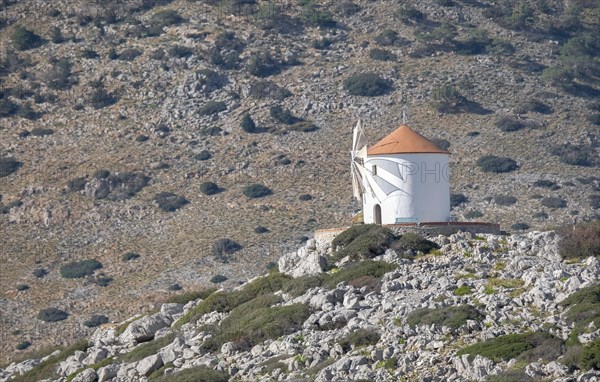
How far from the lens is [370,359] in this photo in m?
37.0

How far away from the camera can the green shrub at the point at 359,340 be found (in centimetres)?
3838

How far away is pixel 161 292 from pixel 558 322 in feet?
118

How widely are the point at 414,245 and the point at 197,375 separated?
11.1 m

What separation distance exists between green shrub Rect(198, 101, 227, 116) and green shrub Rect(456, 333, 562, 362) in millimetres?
57566

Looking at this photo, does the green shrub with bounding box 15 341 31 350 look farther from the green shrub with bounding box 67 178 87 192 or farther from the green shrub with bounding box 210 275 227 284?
the green shrub with bounding box 67 178 87 192

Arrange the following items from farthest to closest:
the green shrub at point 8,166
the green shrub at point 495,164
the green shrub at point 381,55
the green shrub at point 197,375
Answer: the green shrub at point 381,55, the green shrub at point 8,166, the green shrub at point 495,164, the green shrub at point 197,375

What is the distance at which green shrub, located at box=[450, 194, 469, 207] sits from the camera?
7975 cm

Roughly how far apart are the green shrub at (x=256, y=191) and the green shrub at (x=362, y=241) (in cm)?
3208

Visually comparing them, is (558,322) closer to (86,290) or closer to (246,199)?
(86,290)

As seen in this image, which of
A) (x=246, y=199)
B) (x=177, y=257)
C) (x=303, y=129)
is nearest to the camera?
(x=177, y=257)

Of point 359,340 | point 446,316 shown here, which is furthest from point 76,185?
point 446,316

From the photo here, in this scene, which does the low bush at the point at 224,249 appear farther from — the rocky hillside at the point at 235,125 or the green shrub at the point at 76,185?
the green shrub at the point at 76,185

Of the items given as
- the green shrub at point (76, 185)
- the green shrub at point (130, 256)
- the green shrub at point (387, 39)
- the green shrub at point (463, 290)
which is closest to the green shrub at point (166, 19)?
the green shrub at point (387, 39)

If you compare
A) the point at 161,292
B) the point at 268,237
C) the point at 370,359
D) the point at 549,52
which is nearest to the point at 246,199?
the point at 268,237
